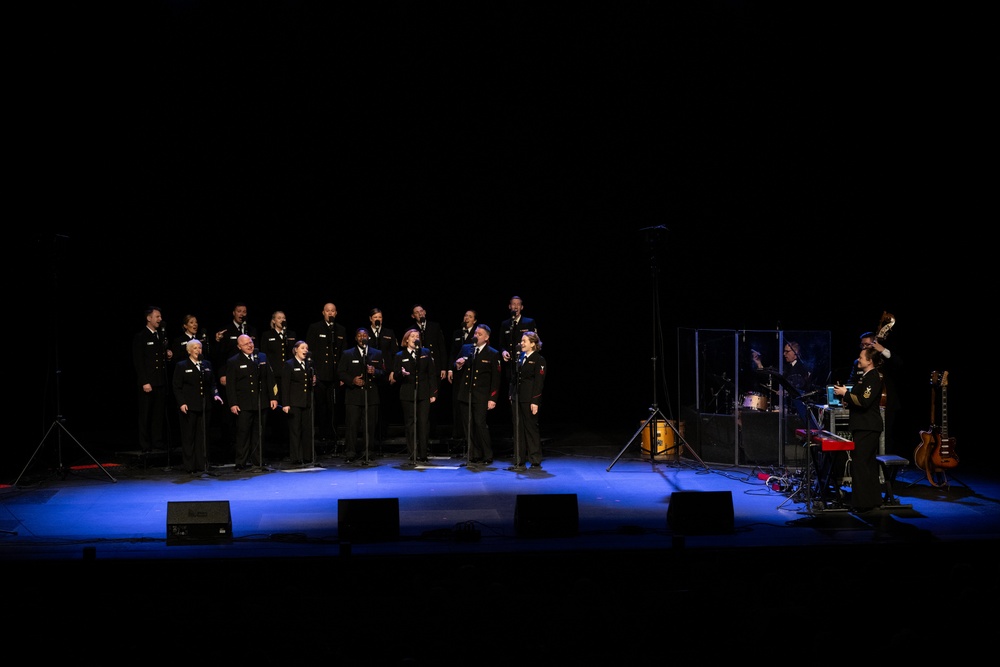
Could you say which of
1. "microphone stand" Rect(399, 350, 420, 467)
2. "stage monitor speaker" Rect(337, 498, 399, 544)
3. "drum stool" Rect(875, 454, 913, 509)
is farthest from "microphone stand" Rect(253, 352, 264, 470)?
"drum stool" Rect(875, 454, 913, 509)

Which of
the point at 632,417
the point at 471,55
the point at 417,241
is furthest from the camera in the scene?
the point at 632,417

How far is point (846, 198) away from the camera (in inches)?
554

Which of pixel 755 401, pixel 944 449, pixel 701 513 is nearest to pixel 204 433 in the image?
pixel 701 513

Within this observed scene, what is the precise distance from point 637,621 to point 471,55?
391 inches

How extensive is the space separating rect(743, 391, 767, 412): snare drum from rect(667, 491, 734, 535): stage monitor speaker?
167 inches

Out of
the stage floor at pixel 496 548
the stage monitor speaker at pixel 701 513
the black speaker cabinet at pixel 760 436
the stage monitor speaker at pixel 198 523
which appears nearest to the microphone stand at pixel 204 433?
the stage floor at pixel 496 548

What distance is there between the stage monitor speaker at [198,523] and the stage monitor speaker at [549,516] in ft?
8.68

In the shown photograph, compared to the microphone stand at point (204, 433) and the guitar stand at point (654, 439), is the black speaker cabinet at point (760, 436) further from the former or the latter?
the microphone stand at point (204, 433)

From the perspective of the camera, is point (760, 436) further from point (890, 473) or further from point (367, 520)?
point (367, 520)

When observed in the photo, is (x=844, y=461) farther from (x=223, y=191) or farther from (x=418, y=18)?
(x=223, y=191)

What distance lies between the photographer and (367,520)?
8617 millimetres

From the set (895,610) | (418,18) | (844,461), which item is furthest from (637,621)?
(418,18)

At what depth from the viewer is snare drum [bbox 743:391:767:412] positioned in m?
12.9

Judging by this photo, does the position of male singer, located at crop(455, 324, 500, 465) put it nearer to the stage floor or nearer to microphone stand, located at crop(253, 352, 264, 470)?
the stage floor
